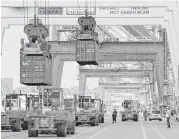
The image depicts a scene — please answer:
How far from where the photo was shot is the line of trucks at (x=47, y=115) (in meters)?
24.4

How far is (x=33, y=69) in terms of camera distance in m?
34.4

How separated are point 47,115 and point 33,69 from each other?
10.2 meters

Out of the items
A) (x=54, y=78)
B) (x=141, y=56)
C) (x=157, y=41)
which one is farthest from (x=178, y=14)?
(x=54, y=78)

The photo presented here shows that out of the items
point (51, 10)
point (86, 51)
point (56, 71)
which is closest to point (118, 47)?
point (56, 71)

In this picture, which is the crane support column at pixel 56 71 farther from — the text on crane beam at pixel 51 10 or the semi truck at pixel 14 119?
the semi truck at pixel 14 119

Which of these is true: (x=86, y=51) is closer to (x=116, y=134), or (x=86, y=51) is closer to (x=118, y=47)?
(x=116, y=134)

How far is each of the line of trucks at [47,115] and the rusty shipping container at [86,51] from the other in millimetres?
3591

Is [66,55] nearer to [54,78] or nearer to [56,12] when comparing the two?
[54,78]

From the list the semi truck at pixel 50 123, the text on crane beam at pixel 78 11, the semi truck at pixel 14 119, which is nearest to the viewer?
the semi truck at pixel 50 123

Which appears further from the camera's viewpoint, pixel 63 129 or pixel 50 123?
pixel 63 129

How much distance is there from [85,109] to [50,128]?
1984 centimetres

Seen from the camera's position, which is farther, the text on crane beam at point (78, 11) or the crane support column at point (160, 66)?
the crane support column at point (160, 66)

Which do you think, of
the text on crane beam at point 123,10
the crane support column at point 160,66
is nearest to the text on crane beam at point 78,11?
the text on crane beam at point 123,10

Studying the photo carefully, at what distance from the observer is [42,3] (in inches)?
1722
